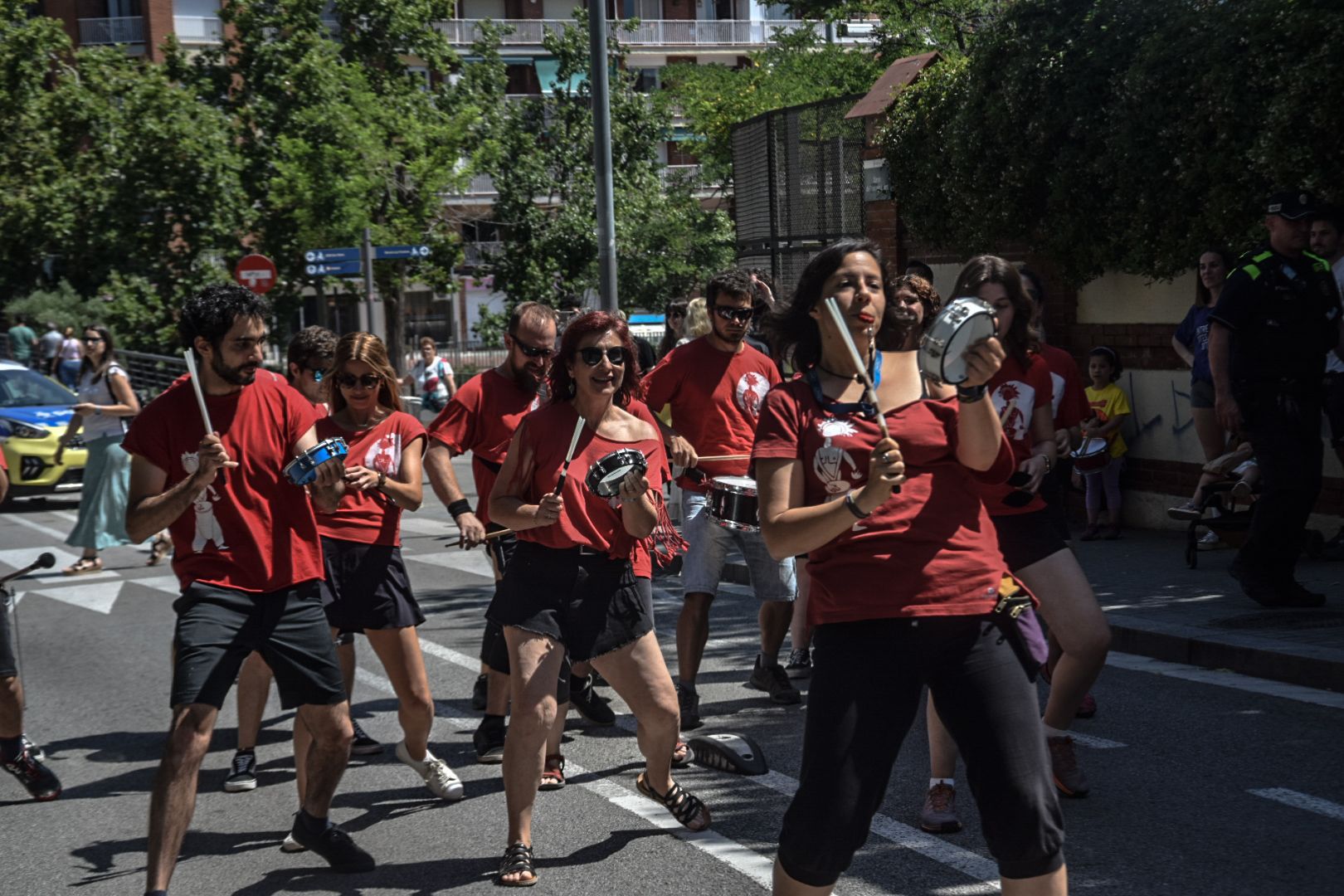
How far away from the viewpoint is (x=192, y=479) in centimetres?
452

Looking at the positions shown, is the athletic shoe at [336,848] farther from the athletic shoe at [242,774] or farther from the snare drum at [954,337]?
the snare drum at [954,337]

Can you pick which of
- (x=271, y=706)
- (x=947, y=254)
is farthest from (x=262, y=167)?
(x=271, y=706)

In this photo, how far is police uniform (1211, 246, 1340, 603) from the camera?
8141mm

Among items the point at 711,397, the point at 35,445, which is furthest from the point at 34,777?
the point at 35,445

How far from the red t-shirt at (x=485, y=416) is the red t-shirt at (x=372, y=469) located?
1.46 feet

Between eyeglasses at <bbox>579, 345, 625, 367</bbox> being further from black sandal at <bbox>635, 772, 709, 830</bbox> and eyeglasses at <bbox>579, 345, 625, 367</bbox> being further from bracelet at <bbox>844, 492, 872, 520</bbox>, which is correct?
bracelet at <bbox>844, 492, 872, 520</bbox>

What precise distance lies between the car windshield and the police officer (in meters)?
14.9

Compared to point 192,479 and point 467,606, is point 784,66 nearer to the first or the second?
point 467,606

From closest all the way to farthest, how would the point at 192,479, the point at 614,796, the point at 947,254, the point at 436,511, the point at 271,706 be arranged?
the point at 192,479 → the point at 614,796 → the point at 271,706 → the point at 947,254 → the point at 436,511

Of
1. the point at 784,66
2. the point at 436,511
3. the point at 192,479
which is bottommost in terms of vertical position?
the point at 436,511

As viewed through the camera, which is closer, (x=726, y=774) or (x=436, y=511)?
(x=726, y=774)

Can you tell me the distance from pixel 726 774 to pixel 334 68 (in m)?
27.7

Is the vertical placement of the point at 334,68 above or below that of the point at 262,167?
above

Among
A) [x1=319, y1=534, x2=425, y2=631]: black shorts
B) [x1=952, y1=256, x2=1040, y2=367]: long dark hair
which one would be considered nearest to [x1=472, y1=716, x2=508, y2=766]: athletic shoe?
[x1=319, y1=534, x2=425, y2=631]: black shorts
